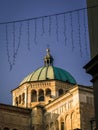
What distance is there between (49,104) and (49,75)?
6682mm

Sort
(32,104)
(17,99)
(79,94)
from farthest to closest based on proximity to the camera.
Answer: (17,99), (32,104), (79,94)

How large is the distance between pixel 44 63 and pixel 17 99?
590 centimetres

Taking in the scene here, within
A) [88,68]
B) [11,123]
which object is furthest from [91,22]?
[11,123]

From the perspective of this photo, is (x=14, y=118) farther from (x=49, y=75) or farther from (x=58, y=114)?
(x=49, y=75)

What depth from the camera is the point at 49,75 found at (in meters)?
41.5

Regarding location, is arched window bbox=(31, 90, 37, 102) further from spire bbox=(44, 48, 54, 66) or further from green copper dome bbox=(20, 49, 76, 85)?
spire bbox=(44, 48, 54, 66)

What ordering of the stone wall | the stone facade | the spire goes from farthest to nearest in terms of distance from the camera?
the spire → the stone wall → the stone facade

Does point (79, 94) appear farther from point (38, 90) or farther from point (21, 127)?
point (38, 90)

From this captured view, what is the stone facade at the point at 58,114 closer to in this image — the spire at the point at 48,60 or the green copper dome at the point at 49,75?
the green copper dome at the point at 49,75

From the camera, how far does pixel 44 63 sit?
45.6 m

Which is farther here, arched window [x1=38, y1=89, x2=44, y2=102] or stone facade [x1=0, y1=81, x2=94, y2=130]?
→ arched window [x1=38, y1=89, x2=44, y2=102]

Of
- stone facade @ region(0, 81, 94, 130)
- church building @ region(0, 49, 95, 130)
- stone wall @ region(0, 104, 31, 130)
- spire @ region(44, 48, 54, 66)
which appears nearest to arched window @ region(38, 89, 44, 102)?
church building @ region(0, 49, 95, 130)

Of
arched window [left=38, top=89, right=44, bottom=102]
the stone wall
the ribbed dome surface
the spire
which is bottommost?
the stone wall

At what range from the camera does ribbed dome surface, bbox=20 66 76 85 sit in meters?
41.3
